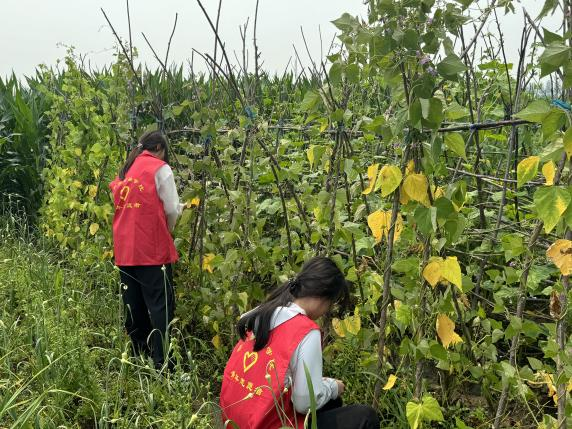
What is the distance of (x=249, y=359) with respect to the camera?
233 centimetres

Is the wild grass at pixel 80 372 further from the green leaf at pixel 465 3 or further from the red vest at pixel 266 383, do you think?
the green leaf at pixel 465 3

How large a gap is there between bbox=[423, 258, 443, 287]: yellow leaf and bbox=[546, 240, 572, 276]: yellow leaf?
1.41ft

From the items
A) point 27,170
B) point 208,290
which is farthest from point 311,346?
point 27,170

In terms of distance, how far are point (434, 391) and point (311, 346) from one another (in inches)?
47.5

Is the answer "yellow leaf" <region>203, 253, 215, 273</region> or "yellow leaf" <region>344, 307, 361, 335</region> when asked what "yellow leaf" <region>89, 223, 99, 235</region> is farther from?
"yellow leaf" <region>344, 307, 361, 335</region>

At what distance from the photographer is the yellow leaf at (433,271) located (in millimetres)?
2174

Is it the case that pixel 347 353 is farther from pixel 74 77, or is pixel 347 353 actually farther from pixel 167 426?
pixel 74 77

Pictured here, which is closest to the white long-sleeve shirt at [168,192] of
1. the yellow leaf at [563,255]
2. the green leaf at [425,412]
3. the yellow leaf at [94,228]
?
the yellow leaf at [94,228]

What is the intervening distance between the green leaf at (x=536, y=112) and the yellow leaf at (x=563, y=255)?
1.18 ft

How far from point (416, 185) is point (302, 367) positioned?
75cm

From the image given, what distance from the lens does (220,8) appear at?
3.32 m

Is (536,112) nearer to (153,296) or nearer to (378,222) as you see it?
(378,222)

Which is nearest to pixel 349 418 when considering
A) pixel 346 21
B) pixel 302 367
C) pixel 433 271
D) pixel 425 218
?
pixel 302 367

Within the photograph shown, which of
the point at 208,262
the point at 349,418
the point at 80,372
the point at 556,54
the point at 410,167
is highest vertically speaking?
the point at 556,54
